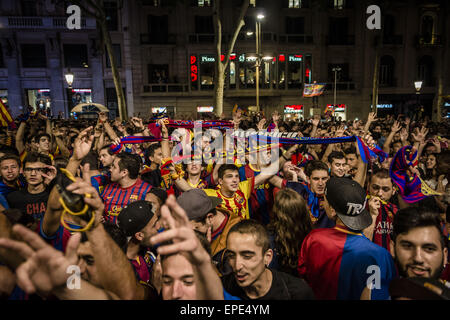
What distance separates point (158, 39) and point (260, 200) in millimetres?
24971

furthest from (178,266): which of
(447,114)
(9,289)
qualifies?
(447,114)

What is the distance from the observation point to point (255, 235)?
7.18 feet

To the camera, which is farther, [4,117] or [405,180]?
[4,117]

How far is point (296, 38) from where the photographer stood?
2650 centimetres

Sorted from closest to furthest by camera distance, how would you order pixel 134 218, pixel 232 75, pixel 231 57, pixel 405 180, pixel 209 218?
pixel 134 218, pixel 209 218, pixel 405 180, pixel 231 57, pixel 232 75

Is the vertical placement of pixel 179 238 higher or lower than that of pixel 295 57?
lower

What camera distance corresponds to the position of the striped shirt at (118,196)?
379cm

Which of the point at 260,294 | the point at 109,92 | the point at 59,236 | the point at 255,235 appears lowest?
the point at 260,294

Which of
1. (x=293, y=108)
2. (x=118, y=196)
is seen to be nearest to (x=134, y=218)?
(x=118, y=196)

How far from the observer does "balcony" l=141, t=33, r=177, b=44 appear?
25344 millimetres

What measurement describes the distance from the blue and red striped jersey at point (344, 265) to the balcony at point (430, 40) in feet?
106

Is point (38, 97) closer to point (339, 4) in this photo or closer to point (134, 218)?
point (134, 218)

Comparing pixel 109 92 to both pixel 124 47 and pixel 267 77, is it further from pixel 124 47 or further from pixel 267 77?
pixel 267 77

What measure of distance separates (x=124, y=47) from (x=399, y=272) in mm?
27381
